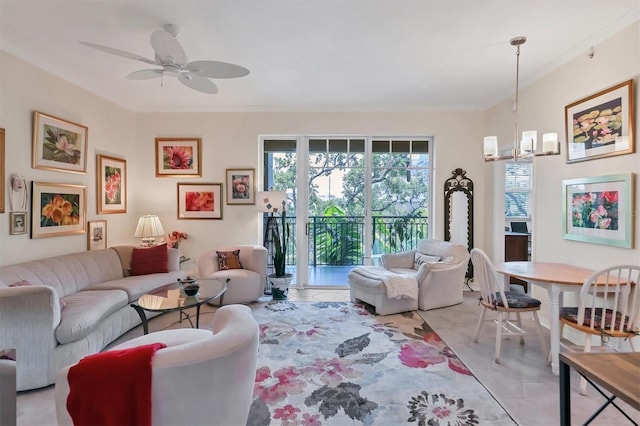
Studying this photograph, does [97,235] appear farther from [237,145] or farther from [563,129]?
[563,129]

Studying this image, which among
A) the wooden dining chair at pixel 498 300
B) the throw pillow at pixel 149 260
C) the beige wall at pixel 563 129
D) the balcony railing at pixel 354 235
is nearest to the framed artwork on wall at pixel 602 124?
the beige wall at pixel 563 129

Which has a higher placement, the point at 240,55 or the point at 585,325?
the point at 240,55

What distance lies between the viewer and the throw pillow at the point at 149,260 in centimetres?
383

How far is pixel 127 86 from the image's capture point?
3932mm

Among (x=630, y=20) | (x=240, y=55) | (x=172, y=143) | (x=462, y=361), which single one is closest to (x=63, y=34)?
(x=240, y=55)

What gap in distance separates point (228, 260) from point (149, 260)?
0.95 meters

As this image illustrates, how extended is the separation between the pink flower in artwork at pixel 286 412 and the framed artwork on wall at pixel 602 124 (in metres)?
3.18

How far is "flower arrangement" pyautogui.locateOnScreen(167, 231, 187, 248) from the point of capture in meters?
4.59

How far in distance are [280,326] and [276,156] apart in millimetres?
2689

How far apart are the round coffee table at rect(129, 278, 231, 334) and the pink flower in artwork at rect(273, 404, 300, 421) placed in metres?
1.14

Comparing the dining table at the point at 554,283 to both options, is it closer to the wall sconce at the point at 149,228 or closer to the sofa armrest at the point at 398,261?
the sofa armrest at the point at 398,261

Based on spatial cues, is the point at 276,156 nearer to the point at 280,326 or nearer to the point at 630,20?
the point at 280,326

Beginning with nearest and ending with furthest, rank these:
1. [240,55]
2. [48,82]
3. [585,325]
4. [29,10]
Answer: [585,325]
[29,10]
[240,55]
[48,82]

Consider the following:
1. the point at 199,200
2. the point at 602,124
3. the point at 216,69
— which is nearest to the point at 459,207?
the point at 602,124
